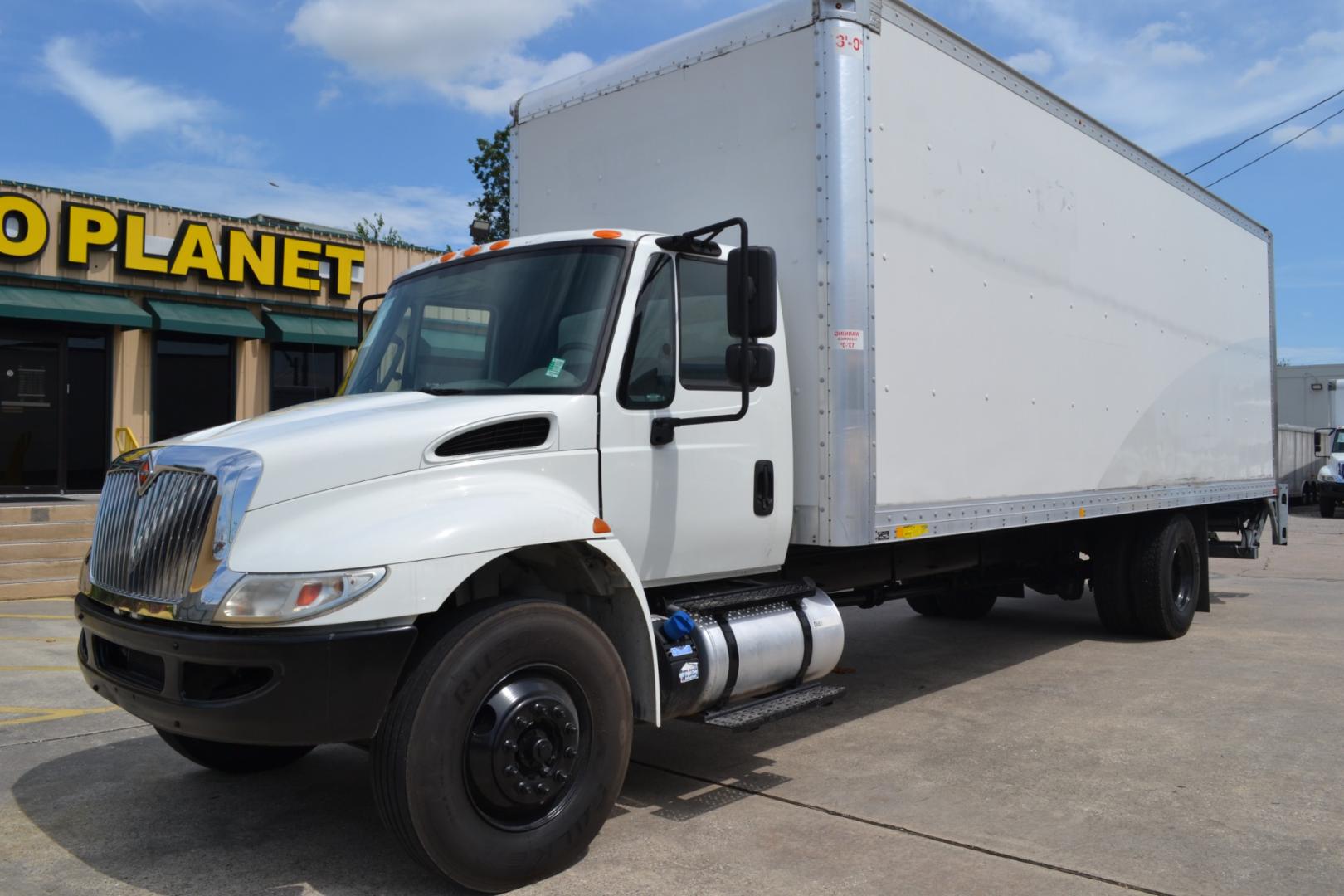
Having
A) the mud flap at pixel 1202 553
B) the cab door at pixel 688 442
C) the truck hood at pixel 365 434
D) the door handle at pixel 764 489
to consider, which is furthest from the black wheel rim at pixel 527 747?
the mud flap at pixel 1202 553

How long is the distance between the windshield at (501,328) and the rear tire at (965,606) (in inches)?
271

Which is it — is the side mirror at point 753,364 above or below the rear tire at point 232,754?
above

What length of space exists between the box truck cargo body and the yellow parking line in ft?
13.5

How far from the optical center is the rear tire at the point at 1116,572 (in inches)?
356

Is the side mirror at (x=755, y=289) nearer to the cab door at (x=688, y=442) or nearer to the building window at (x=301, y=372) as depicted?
the cab door at (x=688, y=442)

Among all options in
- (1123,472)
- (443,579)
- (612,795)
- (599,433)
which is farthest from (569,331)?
(1123,472)

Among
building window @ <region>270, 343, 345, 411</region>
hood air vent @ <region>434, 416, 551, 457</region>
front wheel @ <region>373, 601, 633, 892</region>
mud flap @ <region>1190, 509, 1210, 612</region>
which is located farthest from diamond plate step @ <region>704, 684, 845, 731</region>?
building window @ <region>270, 343, 345, 411</region>

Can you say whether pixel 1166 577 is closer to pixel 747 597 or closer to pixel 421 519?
pixel 747 597

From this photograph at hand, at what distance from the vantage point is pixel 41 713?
663 centimetres

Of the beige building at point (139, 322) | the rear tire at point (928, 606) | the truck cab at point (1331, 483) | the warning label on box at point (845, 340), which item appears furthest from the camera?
the truck cab at point (1331, 483)

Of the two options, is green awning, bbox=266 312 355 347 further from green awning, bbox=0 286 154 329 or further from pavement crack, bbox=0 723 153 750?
pavement crack, bbox=0 723 153 750

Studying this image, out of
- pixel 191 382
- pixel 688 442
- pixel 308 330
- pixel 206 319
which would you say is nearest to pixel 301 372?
pixel 308 330

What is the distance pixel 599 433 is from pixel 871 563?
264 centimetres

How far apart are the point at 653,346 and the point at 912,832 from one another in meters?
2.37
